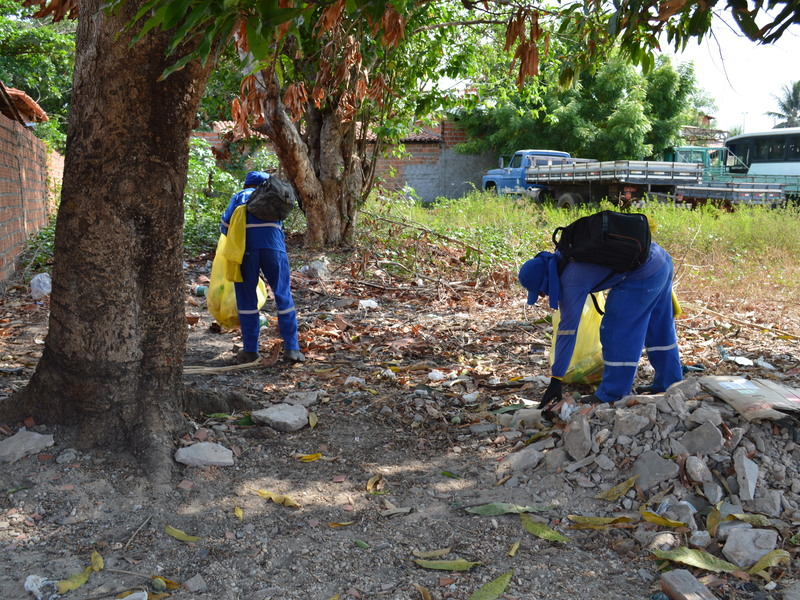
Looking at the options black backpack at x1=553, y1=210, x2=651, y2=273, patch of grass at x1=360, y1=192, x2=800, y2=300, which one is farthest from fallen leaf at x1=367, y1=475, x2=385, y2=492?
patch of grass at x1=360, y1=192, x2=800, y2=300

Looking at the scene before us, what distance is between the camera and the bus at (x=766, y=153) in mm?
18453

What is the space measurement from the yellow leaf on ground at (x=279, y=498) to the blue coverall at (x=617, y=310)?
188 centimetres

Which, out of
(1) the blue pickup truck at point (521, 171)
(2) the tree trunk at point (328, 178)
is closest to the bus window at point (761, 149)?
(1) the blue pickup truck at point (521, 171)

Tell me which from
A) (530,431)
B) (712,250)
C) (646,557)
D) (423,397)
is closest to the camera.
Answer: (646,557)

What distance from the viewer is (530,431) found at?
4102 millimetres

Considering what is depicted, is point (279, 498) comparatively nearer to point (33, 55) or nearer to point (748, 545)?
point (748, 545)

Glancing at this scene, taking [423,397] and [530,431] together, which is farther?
[423,397]

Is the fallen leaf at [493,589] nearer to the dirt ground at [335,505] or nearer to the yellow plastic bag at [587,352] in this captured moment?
the dirt ground at [335,505]

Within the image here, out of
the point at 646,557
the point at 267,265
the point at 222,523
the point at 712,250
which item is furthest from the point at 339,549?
the point at 712,250

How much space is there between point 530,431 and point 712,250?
6807 mm

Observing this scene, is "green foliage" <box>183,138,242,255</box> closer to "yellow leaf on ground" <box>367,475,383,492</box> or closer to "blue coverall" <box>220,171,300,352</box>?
"blue coverall" <box>220,171,300,352</box>

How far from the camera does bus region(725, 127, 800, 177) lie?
18.5 m

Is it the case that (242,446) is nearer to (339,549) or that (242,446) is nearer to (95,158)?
(339,549)

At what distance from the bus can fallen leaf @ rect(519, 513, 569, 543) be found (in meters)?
17.9
